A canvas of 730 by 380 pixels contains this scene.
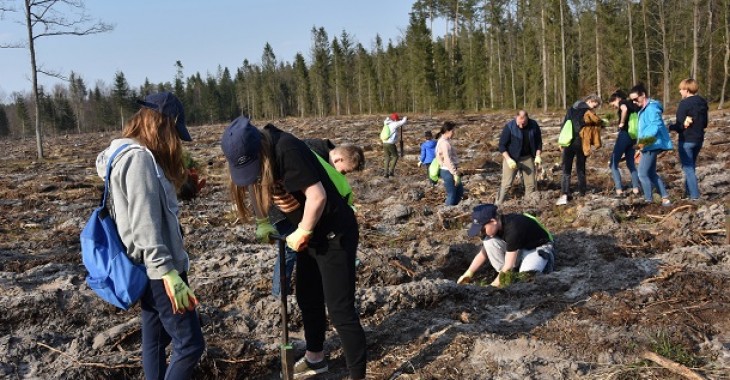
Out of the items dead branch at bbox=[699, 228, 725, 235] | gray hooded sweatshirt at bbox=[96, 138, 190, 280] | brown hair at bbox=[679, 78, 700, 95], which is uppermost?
brown hair at bbox=[679, 78, 700, 95]

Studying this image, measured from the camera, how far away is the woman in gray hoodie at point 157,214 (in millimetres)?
2273

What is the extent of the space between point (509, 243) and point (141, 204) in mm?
3638

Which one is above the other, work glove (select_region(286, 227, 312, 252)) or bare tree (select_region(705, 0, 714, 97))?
bare tree (select_region(705, 0, 714, 97))

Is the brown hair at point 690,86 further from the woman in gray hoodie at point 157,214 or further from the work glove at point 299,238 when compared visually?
the woman in gray hoodie at point 157,214

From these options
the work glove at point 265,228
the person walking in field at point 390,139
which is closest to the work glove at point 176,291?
the work glove at point 265,228

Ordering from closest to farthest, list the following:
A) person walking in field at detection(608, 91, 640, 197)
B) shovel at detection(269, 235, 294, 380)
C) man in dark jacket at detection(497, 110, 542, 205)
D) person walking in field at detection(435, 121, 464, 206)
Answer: shovel at detection(269, 235, 294, 380) → person walking in field at detection(608, 91, 640, 197) → man in dark jacket at detection(497, 110, 542, 205) → person walking in field at detection(435, 121, 464, 206)

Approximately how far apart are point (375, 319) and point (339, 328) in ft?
3.76

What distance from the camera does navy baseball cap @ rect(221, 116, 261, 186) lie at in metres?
2.48

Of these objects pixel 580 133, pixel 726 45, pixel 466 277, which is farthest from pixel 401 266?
pixel 726 45

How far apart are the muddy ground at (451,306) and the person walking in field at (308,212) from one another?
510mm

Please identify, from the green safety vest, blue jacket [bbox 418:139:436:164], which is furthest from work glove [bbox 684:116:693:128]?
the green safety vest

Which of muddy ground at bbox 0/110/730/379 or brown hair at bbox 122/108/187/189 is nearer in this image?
brown hair at bbox 122/108/187/189

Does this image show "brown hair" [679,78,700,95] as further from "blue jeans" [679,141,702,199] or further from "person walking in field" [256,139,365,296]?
"person walking in field" [256,139,365,296]

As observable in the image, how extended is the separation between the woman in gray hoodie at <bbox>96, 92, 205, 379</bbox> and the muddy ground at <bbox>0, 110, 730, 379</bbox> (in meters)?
0.91
